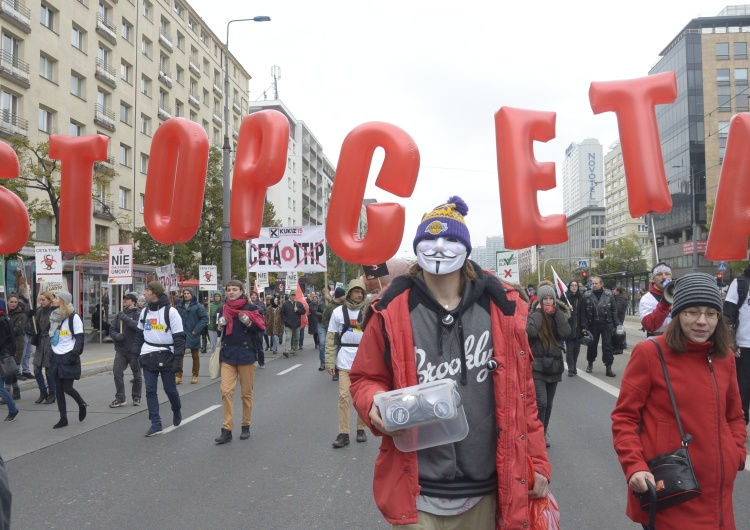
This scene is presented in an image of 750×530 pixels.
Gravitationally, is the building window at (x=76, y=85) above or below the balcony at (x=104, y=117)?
above

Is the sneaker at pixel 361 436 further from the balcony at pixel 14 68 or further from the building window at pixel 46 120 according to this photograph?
the building window at pixel 46 120

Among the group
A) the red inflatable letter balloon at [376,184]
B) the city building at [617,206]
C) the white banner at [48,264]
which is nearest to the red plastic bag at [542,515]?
the red inflatable letter balloon at [376,184]

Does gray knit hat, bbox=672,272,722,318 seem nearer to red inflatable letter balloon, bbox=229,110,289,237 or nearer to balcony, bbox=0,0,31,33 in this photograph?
red inflatable letter balloon, bbox=229,110,289,237

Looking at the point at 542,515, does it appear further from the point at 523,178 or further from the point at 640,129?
the point at 640,129

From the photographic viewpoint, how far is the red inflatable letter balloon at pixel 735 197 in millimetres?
6426

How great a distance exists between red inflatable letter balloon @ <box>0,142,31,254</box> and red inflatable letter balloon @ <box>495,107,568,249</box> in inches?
207

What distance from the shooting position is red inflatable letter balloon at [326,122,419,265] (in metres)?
6.79

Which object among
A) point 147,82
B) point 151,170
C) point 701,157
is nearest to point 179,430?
point 151,170

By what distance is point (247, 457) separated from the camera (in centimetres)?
652

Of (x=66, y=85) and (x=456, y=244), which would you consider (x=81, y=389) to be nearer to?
(x=456, y=244)

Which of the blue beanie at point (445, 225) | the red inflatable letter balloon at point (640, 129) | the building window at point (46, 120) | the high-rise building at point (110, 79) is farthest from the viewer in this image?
the building window at point (46, 120)

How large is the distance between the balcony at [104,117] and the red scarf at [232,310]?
32.2 meters

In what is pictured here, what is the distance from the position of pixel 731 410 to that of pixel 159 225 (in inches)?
240

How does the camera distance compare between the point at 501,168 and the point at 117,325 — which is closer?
the point at 501,168
